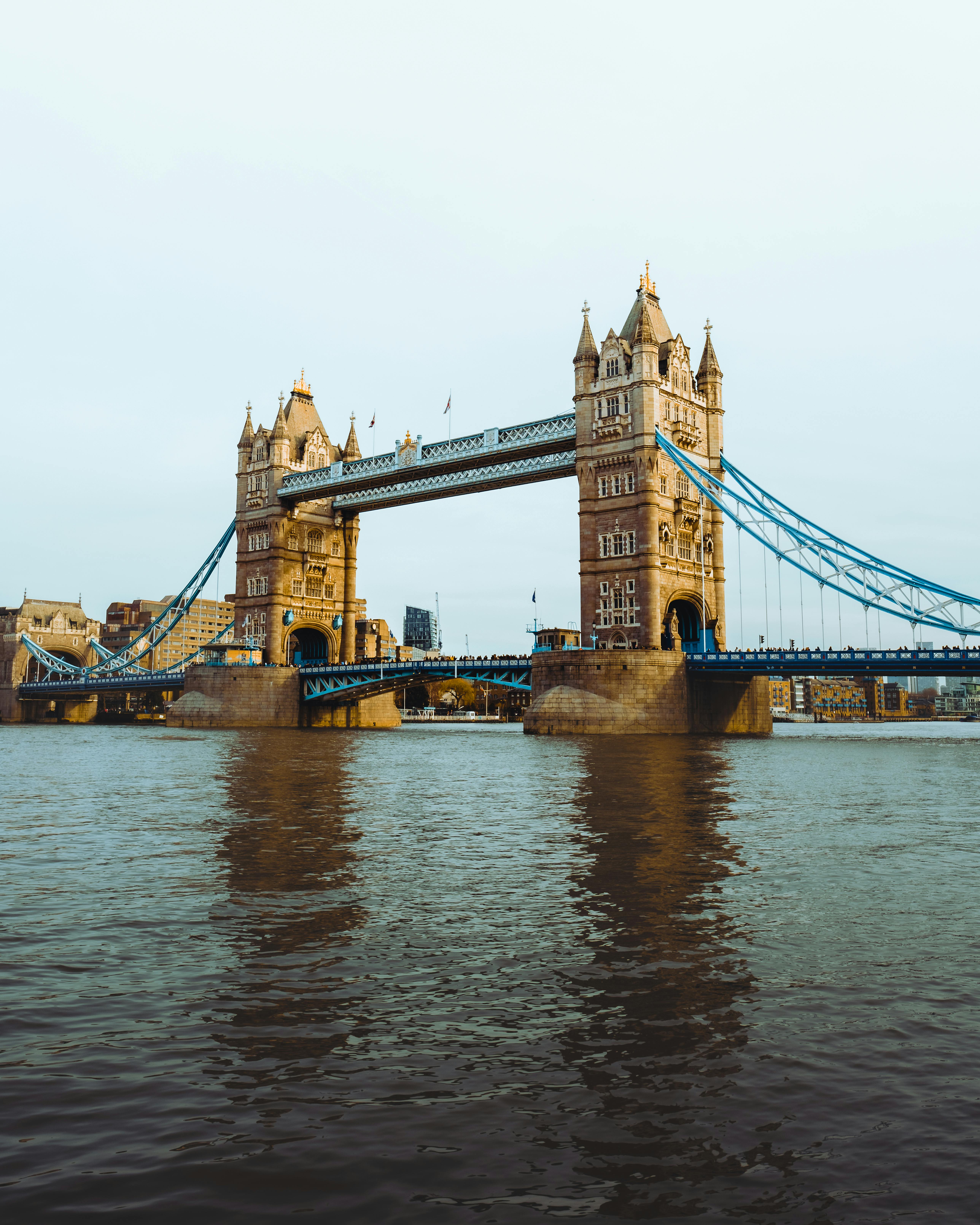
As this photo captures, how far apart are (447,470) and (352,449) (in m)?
21.2

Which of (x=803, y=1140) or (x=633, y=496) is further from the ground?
(x=633, y=496)

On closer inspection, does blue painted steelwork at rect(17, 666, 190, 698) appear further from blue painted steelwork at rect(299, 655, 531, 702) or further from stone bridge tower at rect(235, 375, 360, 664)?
blue painted steelwork at rect(299, 655, 531, 702)

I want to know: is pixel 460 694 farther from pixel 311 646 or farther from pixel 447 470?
pixel 447 470

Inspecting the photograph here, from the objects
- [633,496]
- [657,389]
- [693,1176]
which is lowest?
[693,1176]

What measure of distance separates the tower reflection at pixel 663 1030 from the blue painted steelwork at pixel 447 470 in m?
63.3

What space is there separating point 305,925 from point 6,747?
53.2 m

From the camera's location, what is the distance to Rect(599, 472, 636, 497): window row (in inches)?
2820

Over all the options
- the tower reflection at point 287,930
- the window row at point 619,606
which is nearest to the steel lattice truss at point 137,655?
the window row at point 619,606

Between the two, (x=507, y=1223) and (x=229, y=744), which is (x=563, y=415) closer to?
(x=229, y=744)

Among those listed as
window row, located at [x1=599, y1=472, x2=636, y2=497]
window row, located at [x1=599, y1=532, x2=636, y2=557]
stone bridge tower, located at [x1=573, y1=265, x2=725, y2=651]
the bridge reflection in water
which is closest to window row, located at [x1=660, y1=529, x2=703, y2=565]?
stone bridge tower, located at [x1=573, y1=265, x2=725, y2=651]

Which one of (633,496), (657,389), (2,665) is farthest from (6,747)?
(2,665)

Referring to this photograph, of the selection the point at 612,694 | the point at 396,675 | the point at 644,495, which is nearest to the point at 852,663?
the point at 612,694

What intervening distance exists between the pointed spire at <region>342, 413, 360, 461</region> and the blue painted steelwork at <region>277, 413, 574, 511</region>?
3690 millimetres

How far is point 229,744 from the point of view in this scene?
5762 centimetres
